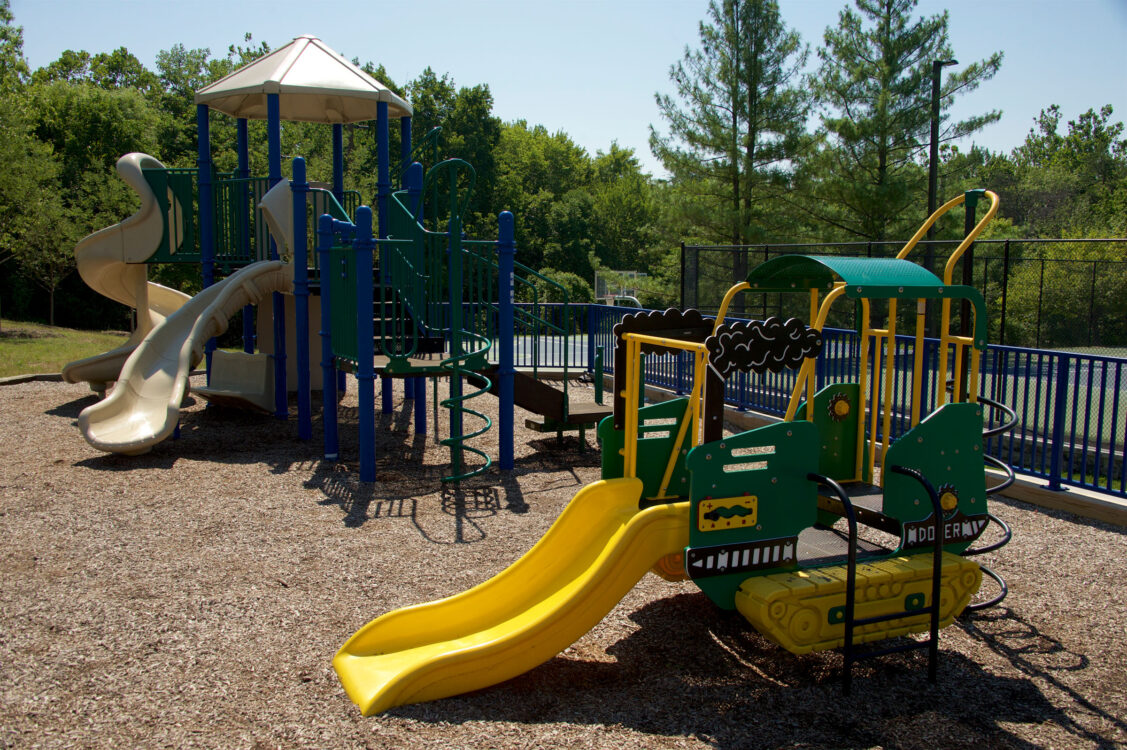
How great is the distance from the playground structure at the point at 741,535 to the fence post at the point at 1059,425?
9.07 ft

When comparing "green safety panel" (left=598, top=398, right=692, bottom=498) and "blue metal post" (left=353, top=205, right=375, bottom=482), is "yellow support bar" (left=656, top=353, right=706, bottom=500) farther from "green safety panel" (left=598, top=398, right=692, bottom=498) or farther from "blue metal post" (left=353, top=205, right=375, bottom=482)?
"blue metal post" (left=353, top=205, right=375, bottom=482)

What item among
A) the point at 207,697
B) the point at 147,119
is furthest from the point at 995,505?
the point at 147,119

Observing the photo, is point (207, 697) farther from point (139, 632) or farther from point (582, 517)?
point (582, 517)

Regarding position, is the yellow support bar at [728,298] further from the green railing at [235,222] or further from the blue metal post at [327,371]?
the green railing at [235,222]

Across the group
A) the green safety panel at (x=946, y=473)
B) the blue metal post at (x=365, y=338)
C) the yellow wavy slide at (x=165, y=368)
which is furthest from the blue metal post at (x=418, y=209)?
the green safety panel at (x=946, y=473)

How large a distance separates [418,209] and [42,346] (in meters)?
15.8

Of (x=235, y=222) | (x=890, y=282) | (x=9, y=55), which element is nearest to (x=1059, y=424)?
(x=890, y=282)

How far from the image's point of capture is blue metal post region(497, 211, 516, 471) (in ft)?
26.6

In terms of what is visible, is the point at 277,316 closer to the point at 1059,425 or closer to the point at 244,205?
the point at 244,205

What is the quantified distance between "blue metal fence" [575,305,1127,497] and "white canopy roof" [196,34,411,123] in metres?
5.06

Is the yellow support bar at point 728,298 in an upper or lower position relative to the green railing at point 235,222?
lower

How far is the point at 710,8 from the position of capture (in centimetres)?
2561

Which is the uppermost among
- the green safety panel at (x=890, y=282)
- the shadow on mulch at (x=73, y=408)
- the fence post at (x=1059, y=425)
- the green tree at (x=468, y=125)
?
the green tree at (x=468, y=125)

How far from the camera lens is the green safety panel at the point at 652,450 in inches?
195
